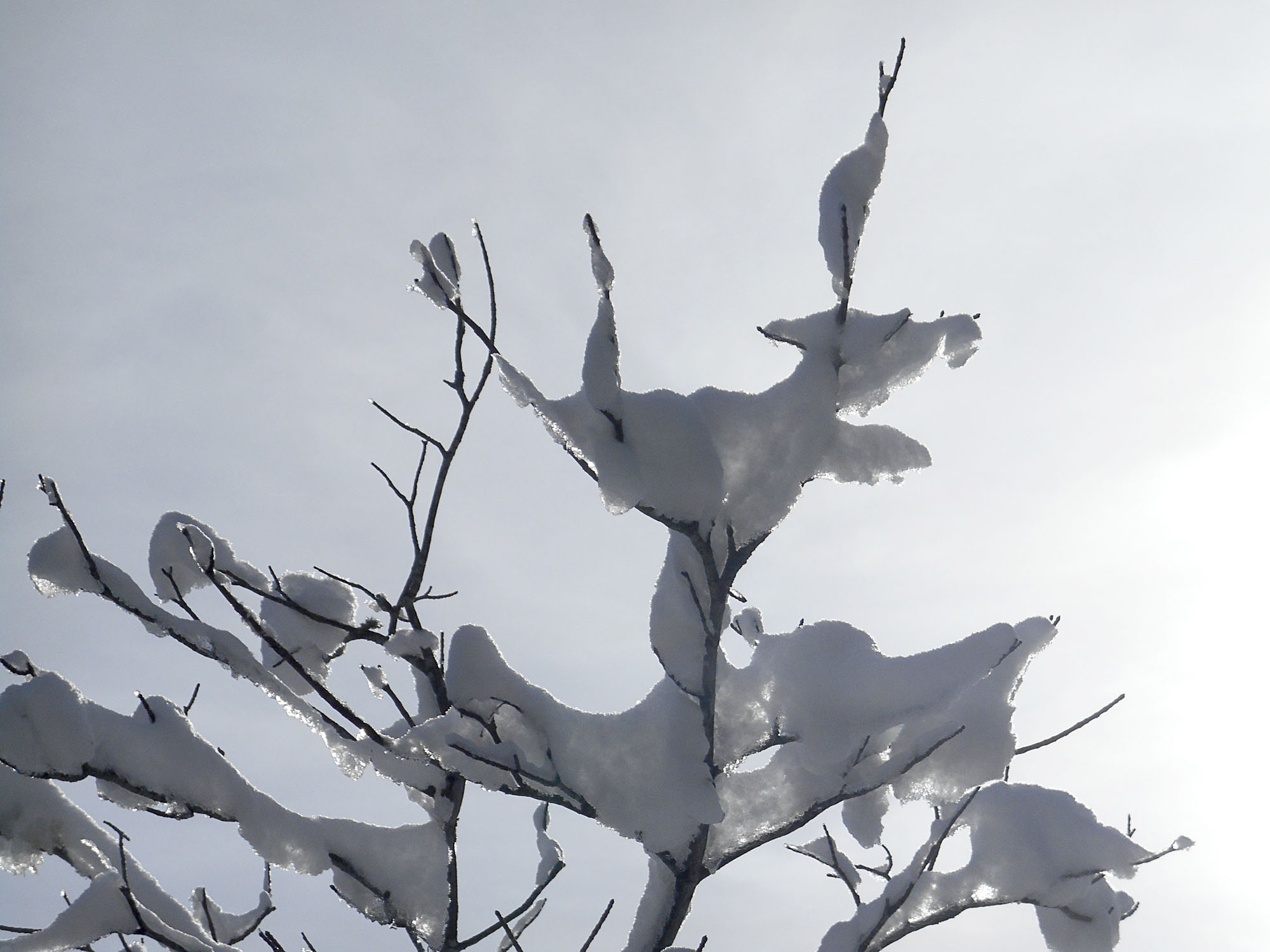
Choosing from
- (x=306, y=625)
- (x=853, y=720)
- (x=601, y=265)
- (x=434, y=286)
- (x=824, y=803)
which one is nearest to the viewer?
(x=601, y=265)

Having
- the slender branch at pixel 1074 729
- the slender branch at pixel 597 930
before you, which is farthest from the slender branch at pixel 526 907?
the slender branch at pixel 1074 729

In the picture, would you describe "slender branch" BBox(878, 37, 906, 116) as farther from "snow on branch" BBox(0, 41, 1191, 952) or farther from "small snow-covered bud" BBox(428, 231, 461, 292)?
"small snow-covered bud" BBox(428, 231, 461, 292)

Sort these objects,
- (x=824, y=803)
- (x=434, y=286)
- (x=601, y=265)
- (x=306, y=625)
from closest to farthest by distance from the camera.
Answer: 1. (x=601, y=265)
2. (x=824, y=803)
3. (x=434, y=286)
4. (x=306, y=625)

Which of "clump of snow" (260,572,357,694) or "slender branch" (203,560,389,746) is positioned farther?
"clump of snow" (260,572,357,694)

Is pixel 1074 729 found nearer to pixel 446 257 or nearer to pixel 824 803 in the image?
pixel 824 803

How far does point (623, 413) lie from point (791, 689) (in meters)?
0.85

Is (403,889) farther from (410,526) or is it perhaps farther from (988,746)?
(988,746)

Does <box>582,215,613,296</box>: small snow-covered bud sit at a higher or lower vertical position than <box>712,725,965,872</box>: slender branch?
higher

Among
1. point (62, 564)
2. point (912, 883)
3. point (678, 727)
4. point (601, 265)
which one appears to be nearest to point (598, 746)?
point (678, 727)

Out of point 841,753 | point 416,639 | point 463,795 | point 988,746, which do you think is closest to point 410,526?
point 416,639

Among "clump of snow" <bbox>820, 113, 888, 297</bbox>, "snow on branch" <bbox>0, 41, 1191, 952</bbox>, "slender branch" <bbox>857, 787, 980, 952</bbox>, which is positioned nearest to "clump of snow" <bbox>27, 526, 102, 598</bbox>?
"snow on branch" <bbox>0, 41, 1191, 952</bbox>

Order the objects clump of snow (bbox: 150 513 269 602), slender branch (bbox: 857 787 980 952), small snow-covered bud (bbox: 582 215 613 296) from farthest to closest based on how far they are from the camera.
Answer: clump of snow (bbox: 150 513 269 602) → slender branch (bbox: 857 787 980 952) → small snow-covered bud (bbox: 582 215 613 296)

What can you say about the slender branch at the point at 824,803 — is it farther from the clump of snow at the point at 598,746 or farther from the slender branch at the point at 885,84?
the slender branch at the point at 885,84

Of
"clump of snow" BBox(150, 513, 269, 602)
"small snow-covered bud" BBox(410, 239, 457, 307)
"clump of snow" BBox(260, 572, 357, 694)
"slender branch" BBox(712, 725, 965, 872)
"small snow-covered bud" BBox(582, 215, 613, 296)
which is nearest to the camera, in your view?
"small snow-covered bud" BBox(582, 215, 613, 296)
